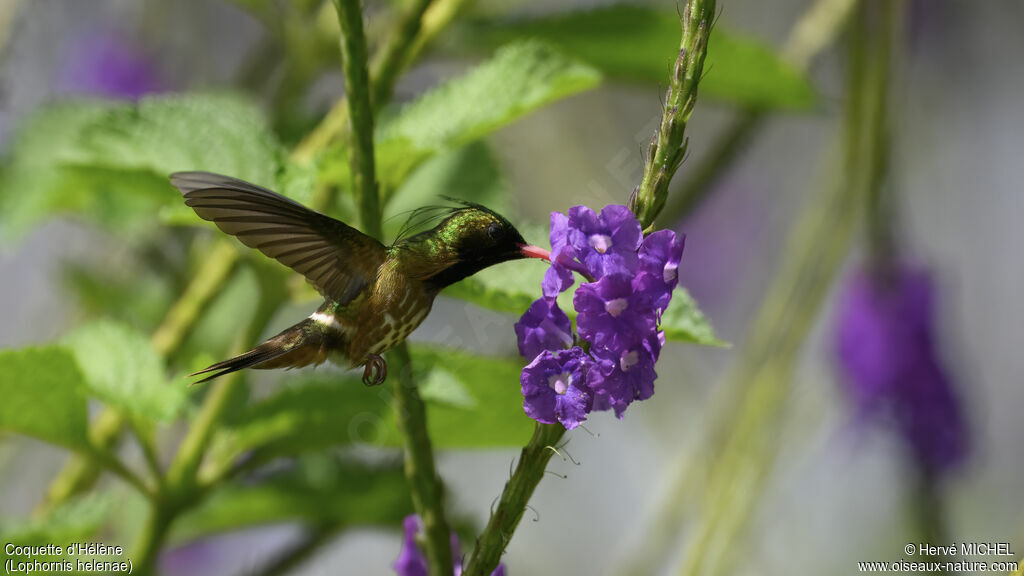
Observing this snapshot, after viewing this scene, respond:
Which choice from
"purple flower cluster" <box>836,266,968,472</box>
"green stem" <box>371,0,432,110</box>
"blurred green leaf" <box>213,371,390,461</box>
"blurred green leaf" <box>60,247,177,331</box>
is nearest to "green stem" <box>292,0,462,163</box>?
"green stem" <box>371,0,432,110</box>

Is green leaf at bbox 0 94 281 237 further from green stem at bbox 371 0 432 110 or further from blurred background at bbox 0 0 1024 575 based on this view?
blurred background at bbox 0 0 1024 575

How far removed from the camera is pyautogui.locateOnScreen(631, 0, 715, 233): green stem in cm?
66

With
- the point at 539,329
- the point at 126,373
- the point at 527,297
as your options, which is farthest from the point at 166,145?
the point at 539,329

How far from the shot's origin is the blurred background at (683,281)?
5.38ft

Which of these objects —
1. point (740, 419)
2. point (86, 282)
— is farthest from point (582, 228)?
point (86, 282)

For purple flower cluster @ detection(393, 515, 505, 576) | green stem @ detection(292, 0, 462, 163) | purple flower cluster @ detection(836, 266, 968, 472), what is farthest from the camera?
purple flower cluster @ detection(836, 266, 968, 472)

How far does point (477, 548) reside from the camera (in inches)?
28.2

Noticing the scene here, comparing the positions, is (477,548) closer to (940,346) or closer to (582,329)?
(582,329)

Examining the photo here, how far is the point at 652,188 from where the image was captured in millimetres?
675

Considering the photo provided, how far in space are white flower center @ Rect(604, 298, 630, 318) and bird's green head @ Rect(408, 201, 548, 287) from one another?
0.31ft

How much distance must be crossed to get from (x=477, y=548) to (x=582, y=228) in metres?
0.24

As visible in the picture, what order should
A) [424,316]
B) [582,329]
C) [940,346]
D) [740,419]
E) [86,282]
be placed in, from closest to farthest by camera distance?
1. [582,329]
2. [424,316]
3. [740,419]
4. [86,282]
5. [940,346]

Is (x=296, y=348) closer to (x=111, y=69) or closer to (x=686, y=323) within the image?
(x=686, y=323)

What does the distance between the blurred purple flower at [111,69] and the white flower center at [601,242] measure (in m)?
2.14
